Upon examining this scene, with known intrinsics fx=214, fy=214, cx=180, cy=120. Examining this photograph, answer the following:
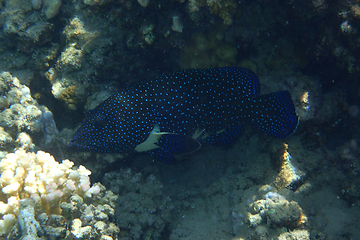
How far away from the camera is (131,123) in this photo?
4547mm

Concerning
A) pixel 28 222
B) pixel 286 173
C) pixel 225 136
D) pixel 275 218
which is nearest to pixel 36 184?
pixel 28 222

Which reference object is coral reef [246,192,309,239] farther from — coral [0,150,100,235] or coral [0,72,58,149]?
coral [0,72,58,149]

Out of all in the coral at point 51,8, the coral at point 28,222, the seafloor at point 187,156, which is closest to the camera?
the coral at point 28,222

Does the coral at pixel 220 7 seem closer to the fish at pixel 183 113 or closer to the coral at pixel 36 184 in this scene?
the fish at pixel 183 113

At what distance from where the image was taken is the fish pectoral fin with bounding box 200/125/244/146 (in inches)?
182

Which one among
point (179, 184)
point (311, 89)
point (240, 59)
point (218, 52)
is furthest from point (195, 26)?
point (179, 184)

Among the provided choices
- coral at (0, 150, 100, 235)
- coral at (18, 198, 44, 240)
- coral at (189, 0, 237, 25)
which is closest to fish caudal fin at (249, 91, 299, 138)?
coral at (189, 0, 237, 25)

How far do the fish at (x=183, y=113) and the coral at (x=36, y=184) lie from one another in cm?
74

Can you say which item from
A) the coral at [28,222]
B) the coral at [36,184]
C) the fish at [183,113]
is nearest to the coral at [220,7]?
the fish at [183,113]

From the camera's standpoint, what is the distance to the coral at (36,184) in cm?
338

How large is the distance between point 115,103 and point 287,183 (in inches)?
148

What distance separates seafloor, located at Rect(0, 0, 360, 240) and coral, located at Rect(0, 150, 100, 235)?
0.02 metres

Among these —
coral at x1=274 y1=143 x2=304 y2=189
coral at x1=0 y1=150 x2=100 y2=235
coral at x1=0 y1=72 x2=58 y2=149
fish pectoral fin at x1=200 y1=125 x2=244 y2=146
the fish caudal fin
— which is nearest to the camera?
coral at x1=0 y1=150 x2=100 y2=235

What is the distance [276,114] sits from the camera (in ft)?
14.0
